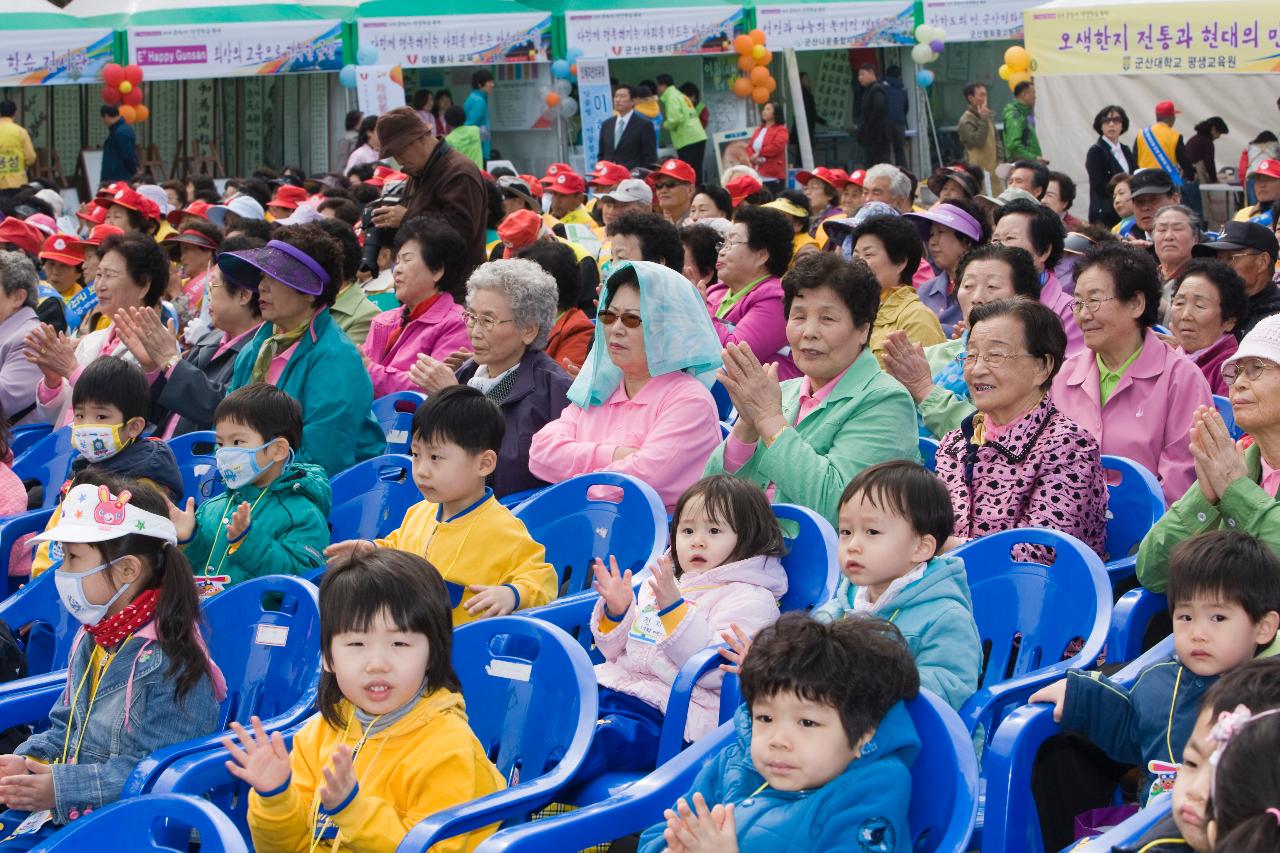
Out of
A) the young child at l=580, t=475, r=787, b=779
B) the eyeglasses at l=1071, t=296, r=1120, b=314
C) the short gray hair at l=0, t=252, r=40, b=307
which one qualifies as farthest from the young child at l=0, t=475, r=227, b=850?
the short gray hair at l=0, t=252, r=40, b=307

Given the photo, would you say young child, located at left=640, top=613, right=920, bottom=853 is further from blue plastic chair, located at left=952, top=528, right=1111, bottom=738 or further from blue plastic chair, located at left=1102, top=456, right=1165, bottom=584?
blue plastic chair, located at left=1102, top=456, right=1165, bottom=584

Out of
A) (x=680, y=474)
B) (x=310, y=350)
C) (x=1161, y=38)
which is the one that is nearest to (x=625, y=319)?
(x=680, y=474)

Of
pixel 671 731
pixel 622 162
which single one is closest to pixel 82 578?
pixel 671 731

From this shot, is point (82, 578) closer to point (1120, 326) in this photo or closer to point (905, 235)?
point (1120, 326)

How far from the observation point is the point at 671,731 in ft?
9.96

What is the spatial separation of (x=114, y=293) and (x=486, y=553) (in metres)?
3.41

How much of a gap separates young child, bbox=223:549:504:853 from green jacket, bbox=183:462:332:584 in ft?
3.83

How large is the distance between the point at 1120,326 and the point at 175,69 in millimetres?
14191

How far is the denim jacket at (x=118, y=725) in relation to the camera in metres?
3.24

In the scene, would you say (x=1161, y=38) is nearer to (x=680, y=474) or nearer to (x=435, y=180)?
(x=435, y=180)

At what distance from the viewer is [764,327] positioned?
6.23m

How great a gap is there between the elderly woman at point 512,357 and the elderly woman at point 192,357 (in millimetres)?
970

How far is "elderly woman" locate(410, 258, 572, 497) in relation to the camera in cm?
489

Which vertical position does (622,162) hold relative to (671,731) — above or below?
above
